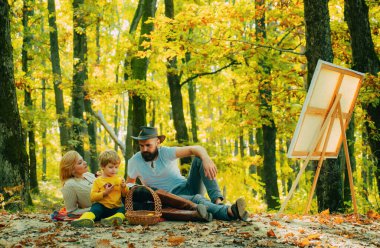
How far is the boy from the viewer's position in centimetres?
615

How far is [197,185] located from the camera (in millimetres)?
6777

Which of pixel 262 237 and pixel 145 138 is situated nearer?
pixel 262 237

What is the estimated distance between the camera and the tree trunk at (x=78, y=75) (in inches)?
616

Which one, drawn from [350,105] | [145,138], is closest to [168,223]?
[145,138]

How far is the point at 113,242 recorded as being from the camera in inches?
197

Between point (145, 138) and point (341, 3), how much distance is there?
893 centimetres

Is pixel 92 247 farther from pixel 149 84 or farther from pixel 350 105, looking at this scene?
pixel 149 84

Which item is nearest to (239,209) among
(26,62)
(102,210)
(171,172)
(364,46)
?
(171,172)

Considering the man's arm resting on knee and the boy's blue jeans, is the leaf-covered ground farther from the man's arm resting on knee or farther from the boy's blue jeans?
the man's arm resting on knee

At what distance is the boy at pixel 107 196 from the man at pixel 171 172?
18.3 inches

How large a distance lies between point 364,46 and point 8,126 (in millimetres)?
7215

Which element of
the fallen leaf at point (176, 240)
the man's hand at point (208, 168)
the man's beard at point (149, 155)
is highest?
the man's beard at point (149, 155)

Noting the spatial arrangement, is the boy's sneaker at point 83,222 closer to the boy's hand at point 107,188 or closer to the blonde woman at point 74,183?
the boy's hand at point 107,188

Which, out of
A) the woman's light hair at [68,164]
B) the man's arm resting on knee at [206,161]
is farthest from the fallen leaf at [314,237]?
the woman's light hair at [68,164]
